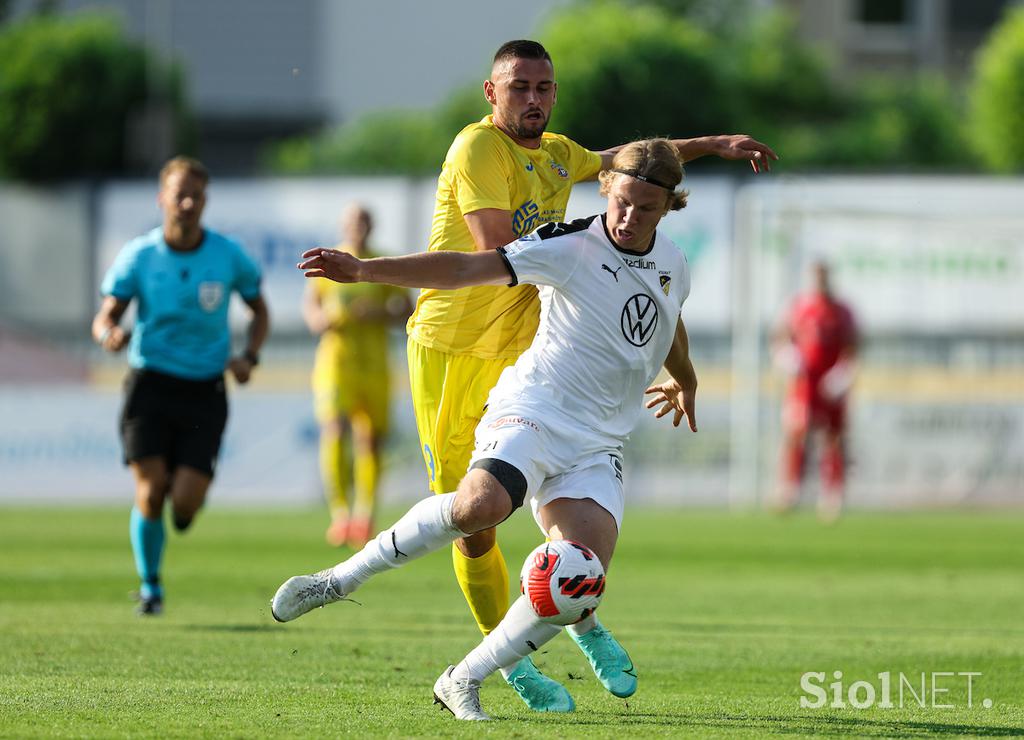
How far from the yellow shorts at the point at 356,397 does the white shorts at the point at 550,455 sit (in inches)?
331

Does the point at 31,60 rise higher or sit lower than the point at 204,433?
higher

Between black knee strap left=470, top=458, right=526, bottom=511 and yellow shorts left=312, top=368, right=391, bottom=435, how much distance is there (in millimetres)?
8680

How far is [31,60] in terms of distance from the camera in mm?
33281

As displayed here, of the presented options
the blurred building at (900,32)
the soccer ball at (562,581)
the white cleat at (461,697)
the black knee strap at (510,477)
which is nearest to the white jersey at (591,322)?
the black knee strap at (510,477)

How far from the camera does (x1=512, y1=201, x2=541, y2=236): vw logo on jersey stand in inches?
267

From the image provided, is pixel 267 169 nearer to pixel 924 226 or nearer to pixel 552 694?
pixel 924 226

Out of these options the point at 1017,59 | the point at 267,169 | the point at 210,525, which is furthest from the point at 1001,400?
the point at 267,169

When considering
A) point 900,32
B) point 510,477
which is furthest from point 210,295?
point 900,32

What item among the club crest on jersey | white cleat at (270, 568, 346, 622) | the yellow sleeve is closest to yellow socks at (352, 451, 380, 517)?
the club crest on jersey

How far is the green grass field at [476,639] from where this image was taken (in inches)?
243

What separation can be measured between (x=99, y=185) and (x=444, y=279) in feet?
66.4

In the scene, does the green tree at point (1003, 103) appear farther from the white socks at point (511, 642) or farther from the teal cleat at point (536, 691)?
the white socks at point (511, 642)

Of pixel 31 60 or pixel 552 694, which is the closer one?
pixel 552 694

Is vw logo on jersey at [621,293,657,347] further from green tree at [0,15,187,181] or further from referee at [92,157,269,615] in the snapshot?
green tree at [0,15,187,181]
